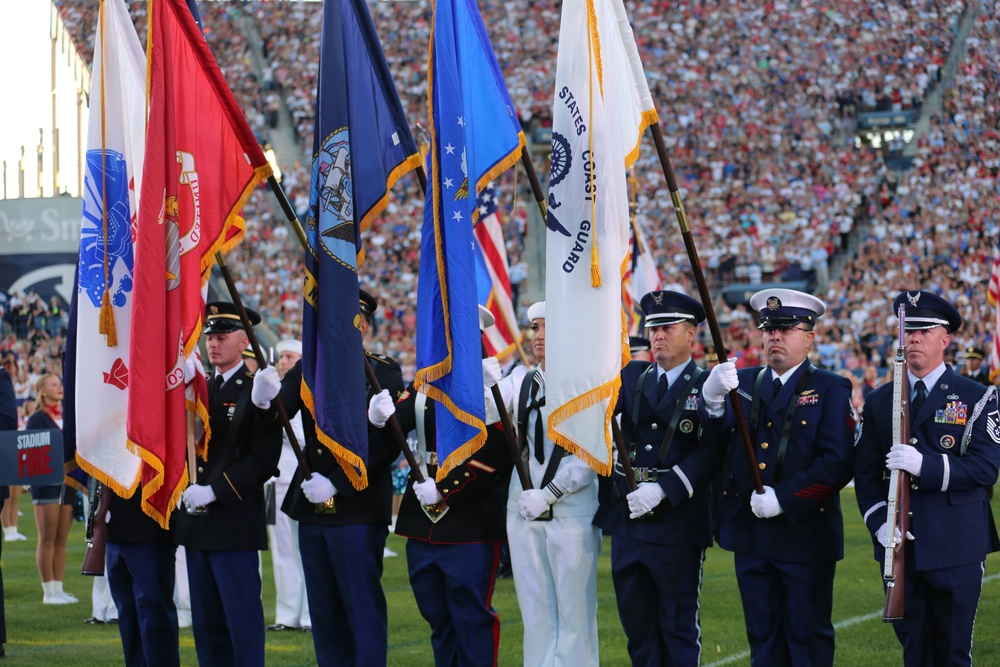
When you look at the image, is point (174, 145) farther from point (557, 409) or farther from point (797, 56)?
point (797, 56)

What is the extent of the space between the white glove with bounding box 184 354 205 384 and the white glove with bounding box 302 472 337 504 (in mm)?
869

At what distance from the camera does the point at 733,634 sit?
8961mm

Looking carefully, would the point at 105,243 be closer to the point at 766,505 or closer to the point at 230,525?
the point at 230,525

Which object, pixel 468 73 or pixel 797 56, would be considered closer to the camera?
pixel 468 73

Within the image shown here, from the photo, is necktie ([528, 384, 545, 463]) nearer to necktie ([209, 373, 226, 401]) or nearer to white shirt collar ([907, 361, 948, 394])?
necktie ([209, 373, 226, 401])

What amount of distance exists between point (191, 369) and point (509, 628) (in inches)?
143

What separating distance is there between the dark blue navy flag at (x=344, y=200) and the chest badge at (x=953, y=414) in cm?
269

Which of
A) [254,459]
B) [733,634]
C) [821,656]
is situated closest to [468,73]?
[254,459]

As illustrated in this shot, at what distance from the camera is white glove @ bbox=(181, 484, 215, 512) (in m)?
6.78

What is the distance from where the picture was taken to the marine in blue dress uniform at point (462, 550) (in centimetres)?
655

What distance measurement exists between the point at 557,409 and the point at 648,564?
87cm

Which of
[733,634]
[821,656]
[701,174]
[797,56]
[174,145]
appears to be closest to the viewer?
[821,656]

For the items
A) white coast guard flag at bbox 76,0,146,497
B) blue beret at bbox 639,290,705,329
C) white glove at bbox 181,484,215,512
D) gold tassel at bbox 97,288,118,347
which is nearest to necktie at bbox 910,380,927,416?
blue beret at bbox 639,290,705,329

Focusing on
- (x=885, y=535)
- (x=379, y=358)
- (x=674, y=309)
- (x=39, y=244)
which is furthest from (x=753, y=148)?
(x=885, y=535)
